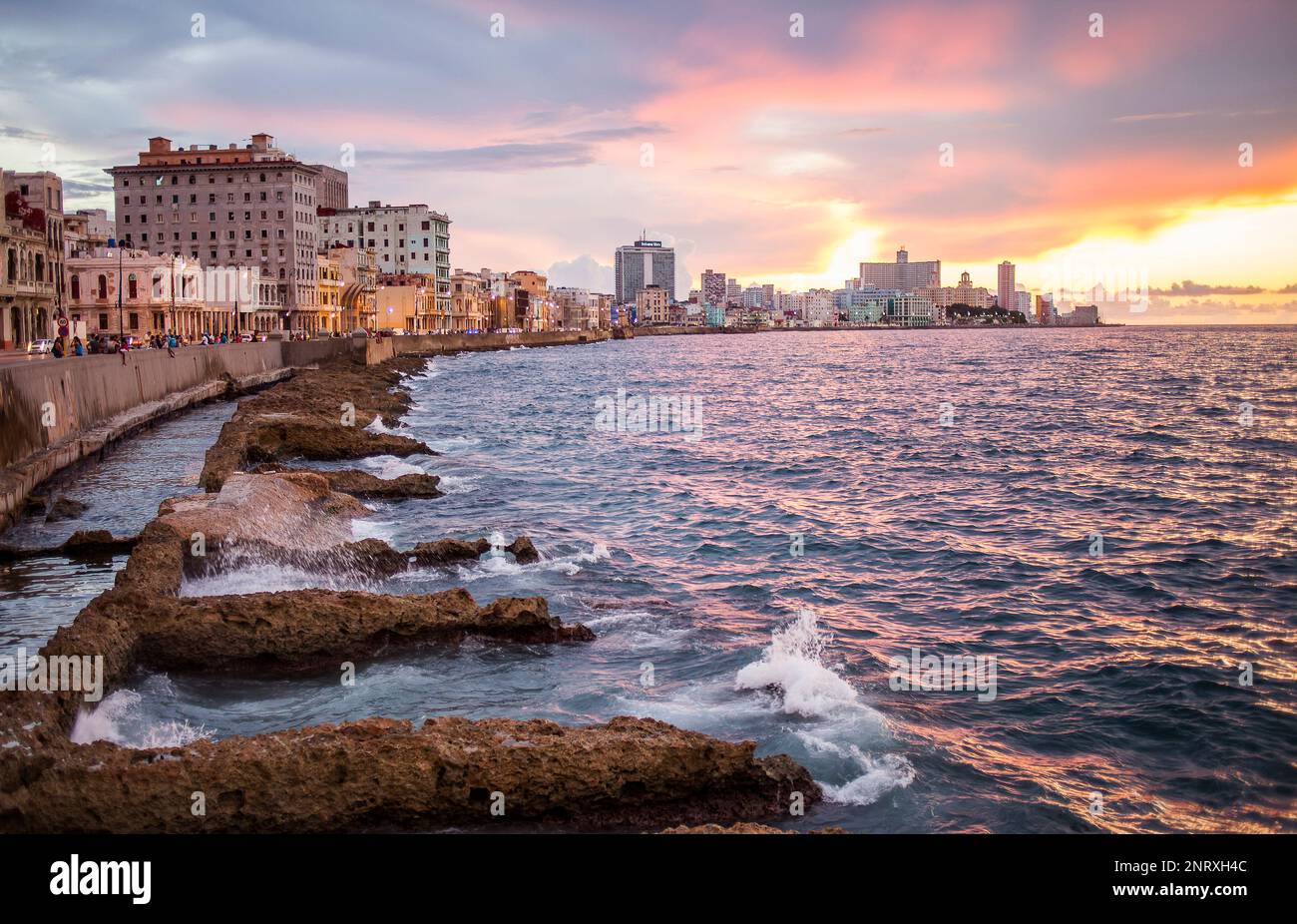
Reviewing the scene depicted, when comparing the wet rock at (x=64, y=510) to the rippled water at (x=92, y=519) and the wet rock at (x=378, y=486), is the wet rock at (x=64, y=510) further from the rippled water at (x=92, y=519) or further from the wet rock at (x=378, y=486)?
the wet rock at (x=378, y=486)

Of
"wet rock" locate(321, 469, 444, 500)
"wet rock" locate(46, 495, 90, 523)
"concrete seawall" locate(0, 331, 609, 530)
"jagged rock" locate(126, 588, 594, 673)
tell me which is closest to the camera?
"jagged rock" locate(126, 588, 594, 673)

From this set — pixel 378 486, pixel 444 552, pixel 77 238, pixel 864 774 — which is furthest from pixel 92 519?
pixel 77 238

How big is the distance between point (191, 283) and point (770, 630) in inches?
3629

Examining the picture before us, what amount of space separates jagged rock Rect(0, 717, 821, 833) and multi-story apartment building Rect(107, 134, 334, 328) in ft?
472

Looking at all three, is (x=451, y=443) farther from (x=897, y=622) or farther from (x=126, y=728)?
(x=126, y=728)

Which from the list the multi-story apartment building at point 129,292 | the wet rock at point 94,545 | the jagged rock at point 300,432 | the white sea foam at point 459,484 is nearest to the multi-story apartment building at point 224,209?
the multi-story apartment building at point 129,292

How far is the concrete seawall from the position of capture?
2548cm

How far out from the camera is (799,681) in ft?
44.5

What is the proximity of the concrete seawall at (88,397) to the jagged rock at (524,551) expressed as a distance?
9894 mm

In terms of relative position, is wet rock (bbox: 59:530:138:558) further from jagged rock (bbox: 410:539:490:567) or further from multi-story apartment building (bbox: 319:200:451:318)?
multi-story apartment building (bbox: 319:200:451:318)

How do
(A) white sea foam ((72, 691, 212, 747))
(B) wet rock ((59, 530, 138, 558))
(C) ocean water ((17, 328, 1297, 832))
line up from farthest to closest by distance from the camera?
(B) wet rock ((59, 530, 138, 558)), (C) ocean water ((17, 328, 1297, 832)), (A) white sea foam ((72, 691, 212, 747))

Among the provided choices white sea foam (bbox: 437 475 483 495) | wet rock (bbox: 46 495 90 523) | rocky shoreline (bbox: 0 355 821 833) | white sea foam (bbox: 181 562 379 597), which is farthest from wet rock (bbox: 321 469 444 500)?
rocky shoreline (bbox: 0 355 821 833)

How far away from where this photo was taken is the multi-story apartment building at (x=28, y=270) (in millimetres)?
60906
